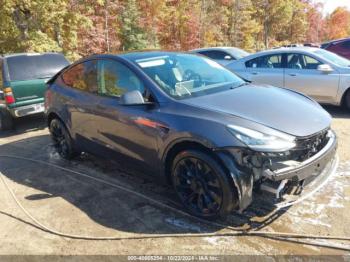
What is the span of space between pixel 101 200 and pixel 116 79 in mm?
Answer: 1427

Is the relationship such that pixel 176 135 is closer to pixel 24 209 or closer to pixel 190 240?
pixel 190 240

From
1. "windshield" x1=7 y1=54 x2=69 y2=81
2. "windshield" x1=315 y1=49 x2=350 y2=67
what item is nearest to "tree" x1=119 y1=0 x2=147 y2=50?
"windshield" x1=7 y1=54 x2=69 y2=81

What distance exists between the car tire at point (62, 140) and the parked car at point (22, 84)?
6.03ft

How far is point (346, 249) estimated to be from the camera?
2752mm

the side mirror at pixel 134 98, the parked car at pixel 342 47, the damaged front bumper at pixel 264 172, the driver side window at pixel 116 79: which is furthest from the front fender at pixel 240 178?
the parked car at pixel 342 47

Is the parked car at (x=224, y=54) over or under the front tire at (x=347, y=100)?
over

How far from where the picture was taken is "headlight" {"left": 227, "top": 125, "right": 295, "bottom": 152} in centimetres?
279

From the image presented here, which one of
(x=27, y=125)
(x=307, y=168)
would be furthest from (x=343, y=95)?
(x=27, y=125)

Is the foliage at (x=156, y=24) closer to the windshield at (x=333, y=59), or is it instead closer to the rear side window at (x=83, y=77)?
the rear side window at (x=83, y=77)

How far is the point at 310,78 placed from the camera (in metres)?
6.97

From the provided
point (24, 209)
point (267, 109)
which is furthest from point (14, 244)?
point (267, 109)

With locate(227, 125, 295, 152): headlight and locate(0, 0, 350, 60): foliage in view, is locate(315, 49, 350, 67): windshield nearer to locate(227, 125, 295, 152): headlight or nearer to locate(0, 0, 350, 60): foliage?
locate(227, 125, 295, 152): headlight

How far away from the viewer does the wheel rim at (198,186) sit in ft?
10.1

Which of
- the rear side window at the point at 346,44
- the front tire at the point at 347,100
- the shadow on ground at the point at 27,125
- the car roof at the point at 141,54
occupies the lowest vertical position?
the shadow on ground at the point at 27,125
